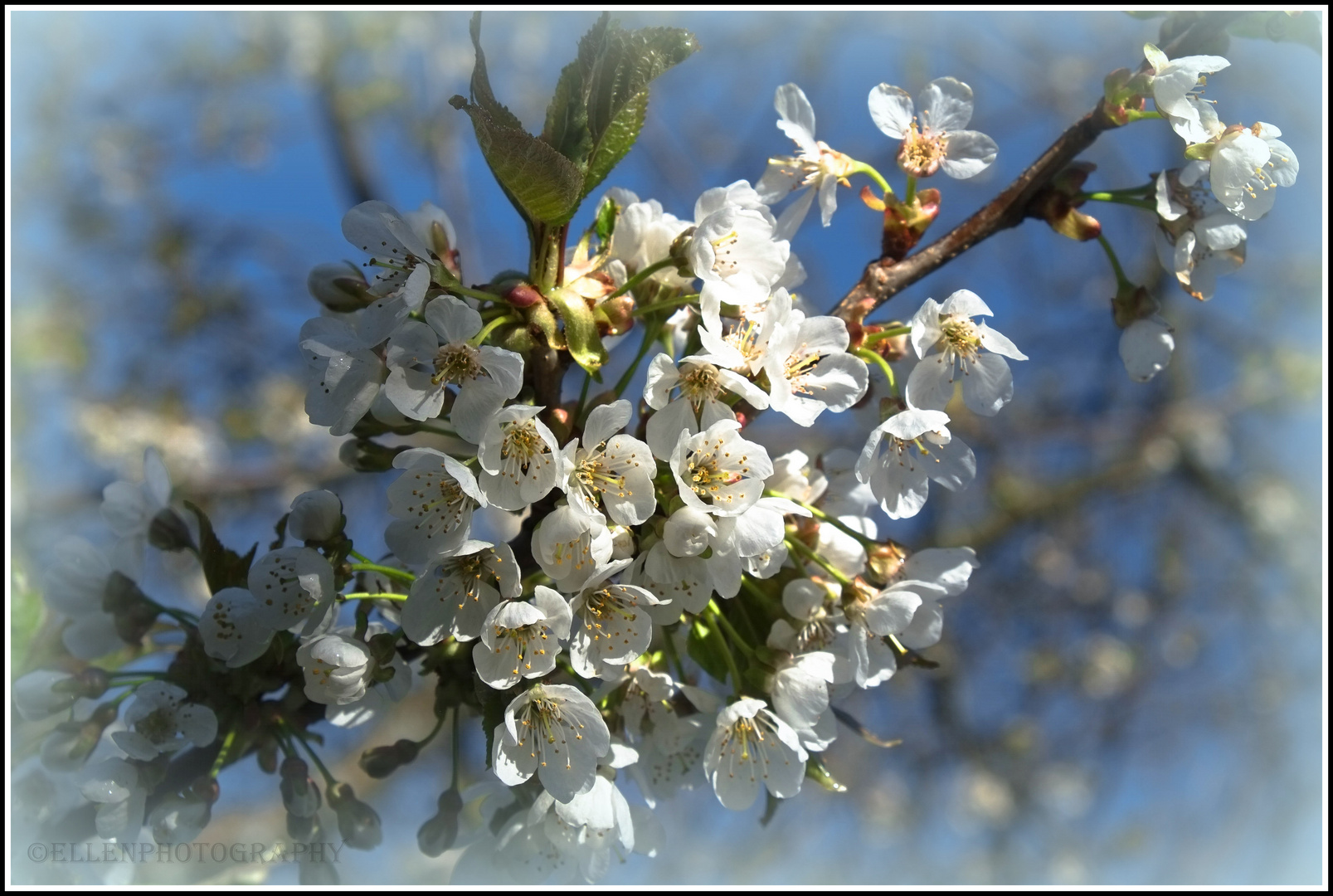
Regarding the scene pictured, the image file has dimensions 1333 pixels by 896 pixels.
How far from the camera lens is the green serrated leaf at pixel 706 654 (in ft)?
4.46

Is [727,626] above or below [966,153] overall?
below

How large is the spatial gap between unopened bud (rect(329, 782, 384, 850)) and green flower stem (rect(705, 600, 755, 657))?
693mm

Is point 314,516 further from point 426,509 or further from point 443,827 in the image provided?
point 443,827

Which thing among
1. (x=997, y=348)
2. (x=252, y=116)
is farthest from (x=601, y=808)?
(x=252, y=116)

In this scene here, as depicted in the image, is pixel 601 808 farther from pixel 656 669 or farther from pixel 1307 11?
pixel 1307 11

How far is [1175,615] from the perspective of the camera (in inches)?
270

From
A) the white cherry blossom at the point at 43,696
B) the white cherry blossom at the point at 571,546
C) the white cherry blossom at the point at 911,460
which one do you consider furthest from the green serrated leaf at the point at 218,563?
the white cherry blossom at the point at 911,460

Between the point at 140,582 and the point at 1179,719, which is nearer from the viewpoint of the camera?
the point at 140,582

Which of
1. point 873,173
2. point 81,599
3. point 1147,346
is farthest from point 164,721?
point 1147,346

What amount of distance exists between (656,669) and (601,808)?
21 cm

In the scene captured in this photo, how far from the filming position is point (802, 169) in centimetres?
156

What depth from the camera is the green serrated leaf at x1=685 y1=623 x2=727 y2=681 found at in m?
1.36

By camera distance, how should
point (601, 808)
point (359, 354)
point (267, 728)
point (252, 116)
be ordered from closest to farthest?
point (359, 354) < point (601, 808) < point (267, 728) < point (252, 116)

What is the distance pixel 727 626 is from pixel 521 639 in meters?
0.34
